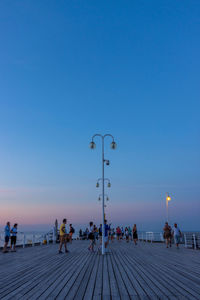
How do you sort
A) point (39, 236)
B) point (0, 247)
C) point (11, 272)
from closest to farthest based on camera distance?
point (11, 272) < point (0, 247) < point (39, 236)

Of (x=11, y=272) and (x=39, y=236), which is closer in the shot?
(x=11, y=272)

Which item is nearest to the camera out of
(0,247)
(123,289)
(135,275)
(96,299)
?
(96,299)

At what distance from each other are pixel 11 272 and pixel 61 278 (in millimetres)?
2058

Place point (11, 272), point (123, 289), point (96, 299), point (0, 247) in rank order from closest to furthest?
point (96, 299) → point (123, 289) → point (11, 272) → point (0, 247)

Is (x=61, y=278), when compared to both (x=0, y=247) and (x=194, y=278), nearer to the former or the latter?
(x=194, y=278)

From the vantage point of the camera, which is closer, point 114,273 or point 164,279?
point 164,279

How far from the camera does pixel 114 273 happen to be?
715 centimetres

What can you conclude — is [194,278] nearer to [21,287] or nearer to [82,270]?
[82,270]

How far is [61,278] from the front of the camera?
21.5 feet

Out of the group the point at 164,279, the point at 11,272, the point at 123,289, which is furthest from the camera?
the point at 11,272

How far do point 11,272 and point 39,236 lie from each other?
13450mm

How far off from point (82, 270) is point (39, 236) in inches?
547

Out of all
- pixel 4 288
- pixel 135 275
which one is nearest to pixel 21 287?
pixel 4 288

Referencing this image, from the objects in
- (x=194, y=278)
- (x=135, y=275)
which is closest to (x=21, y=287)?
(x=135, y=275)
